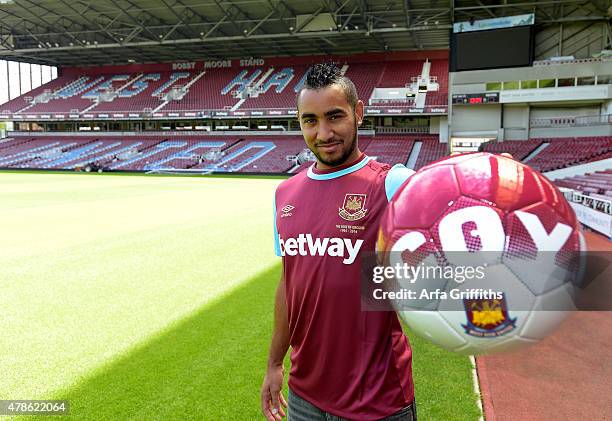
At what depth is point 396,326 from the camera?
1449mm

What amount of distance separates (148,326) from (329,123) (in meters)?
3.45

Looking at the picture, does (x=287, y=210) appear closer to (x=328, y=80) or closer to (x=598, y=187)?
(x=328, y=80)

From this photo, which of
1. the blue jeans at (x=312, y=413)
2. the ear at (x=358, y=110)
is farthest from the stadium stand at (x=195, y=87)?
the blue jeans at (x=312, y=413)

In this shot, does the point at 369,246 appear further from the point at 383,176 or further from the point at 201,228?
the point at 201,228

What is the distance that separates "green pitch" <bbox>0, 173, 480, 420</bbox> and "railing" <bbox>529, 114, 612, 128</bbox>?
22042mm

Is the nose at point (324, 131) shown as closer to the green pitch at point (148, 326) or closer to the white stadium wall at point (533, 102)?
the green pitch at point (148, 326)

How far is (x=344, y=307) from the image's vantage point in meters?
1.41

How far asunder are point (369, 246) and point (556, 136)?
27.6 m

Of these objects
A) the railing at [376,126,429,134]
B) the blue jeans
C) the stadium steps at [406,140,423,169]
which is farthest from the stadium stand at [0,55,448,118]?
the blue jeans

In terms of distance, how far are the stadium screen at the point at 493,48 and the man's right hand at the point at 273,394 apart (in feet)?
82.7

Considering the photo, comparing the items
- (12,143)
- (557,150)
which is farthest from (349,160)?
(12,143)

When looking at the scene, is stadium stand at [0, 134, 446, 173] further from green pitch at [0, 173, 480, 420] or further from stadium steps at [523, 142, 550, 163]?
green pitch at [0, 173, 480, 420]

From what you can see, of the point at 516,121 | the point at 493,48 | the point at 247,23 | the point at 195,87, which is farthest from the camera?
the point at 195,87

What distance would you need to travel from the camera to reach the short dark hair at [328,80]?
4.69 ft
